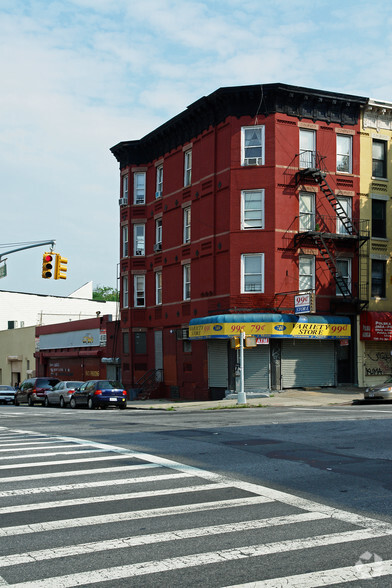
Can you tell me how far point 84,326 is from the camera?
173 ft

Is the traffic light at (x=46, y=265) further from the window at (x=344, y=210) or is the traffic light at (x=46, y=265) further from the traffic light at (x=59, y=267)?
the window at (x=344, y=210)

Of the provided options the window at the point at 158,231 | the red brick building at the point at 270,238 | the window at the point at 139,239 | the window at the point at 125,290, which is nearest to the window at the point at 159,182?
the window at the point at 158,231

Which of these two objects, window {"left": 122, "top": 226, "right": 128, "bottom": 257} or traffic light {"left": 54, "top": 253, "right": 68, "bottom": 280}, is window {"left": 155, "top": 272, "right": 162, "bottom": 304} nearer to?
window {"left": 122, "top": 226, "right": 128, "bottom": 257}

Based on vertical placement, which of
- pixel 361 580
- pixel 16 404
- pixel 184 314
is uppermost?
pixel 184 314

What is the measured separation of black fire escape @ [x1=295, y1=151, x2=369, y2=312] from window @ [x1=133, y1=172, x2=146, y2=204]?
1314 cm

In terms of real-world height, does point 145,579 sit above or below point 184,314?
below

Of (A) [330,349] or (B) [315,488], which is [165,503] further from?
(A) [330,349]

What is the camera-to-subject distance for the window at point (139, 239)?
45469 millimetres

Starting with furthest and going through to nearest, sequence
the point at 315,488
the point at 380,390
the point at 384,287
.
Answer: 1. the point at 384,287
2. the point at 380,390
3. the point at 315,488

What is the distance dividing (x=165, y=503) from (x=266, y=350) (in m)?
26.8

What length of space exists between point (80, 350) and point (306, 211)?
24.0 m

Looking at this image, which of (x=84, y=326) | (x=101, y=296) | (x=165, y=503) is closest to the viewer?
(x=165, y=503)

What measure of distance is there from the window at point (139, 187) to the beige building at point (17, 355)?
22430 millimetres

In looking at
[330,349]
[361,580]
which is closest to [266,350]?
[330,349]
